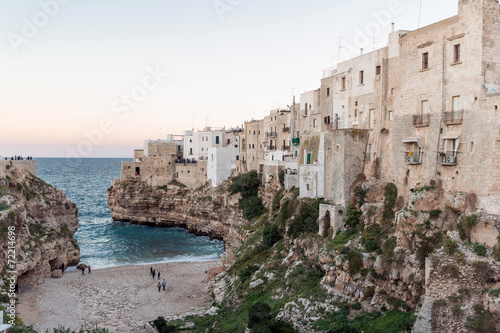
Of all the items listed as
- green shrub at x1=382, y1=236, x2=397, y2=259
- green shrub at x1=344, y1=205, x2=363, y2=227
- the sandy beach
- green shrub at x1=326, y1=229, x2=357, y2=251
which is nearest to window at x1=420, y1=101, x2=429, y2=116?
green shrub at x1=344, y1=205, x2=363, y2=227

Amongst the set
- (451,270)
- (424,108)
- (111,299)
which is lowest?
(111,299)

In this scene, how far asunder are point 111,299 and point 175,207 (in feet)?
112

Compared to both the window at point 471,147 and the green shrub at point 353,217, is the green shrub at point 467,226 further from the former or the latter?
the green shrub at point 353,217

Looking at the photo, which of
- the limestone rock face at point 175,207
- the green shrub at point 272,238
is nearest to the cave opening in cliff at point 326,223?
the green shrub at point 272,238

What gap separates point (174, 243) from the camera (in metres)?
54.2

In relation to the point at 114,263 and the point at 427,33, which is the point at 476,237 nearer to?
the point at 427,33

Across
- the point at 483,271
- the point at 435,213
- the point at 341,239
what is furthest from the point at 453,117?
the point at 341,239

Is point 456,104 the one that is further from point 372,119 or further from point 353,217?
point 353,217

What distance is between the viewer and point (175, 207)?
6606 centimetres

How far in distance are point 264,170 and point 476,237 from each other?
3344 centimetres

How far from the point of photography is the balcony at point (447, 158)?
20578 mm

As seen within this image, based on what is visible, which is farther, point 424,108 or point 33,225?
point 33,225

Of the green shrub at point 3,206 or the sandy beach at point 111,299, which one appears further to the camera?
the green shrub at point 3,206

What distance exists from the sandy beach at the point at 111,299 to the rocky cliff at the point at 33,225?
1.93 metres
